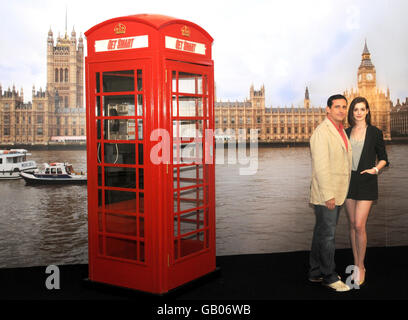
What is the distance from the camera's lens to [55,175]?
4883 millimetres

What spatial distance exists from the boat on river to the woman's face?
2.97 m

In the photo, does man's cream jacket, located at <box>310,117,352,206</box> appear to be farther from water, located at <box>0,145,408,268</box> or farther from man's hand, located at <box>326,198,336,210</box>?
water, located at <box>0,145,408,268</box>

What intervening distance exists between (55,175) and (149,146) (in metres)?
2.29

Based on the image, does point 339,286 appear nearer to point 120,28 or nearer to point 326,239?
point 326,239

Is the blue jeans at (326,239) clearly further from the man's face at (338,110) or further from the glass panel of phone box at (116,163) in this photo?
the glass panel of phone box at (116,163)

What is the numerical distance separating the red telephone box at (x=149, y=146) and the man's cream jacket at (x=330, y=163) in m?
0.80

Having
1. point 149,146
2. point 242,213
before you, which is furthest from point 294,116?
point 149,146

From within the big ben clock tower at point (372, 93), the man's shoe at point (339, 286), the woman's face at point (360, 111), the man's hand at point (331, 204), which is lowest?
the man's shoe at point (339, 286)

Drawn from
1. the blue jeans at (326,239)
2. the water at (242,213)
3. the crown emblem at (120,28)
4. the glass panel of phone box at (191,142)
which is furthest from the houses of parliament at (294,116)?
the crown emblem at (120,28)

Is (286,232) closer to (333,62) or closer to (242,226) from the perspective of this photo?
(242,226)

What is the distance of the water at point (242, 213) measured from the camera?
462 centimetres

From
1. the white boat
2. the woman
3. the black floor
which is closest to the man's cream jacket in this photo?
the woman
